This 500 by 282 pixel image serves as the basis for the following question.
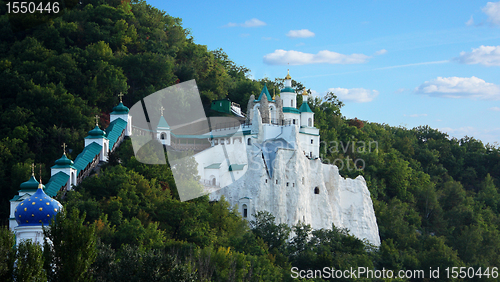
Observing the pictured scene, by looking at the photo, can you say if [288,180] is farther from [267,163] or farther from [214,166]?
[214,166]

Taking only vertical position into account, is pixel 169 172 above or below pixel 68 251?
above

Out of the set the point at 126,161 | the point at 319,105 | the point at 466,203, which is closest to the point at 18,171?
the point at 126,161

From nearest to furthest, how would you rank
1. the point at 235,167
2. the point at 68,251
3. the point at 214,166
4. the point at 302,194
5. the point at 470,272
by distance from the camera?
1. the point at 68,251
2. the point at 235,167
3. the point at 214,166
4. the point at 302,194
5. the point at 470,272

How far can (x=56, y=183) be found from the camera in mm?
33688

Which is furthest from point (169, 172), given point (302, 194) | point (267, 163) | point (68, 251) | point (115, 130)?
point (68, 251)

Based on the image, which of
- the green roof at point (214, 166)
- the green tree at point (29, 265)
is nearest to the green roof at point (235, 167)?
the green roof at point (214, 166)

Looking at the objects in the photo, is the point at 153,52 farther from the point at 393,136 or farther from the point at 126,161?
the point at 393,136

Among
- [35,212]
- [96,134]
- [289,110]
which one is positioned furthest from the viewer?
[289,110]

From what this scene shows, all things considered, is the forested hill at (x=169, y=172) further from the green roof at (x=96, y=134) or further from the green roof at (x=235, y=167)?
the green roof at (x=235, y=167)

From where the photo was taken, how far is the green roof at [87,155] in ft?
117

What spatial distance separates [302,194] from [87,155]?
1309cm

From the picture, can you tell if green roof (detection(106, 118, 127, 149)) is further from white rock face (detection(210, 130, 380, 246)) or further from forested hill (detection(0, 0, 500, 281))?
white rock face (detection(210, 130, 380, 246))

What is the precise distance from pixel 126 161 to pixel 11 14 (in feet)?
69.4

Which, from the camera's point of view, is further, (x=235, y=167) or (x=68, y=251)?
(x=235, y=167)
